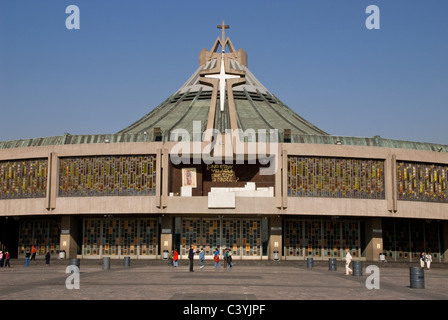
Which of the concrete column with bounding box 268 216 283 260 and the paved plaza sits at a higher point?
the concrete column with bounding box 268 216 283 260

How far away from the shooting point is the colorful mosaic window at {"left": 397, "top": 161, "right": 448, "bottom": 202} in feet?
150

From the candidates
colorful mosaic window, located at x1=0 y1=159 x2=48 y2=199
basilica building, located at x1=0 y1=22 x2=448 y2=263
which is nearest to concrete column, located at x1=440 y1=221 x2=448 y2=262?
basilica building, located at x1=0 y1=22 x2=448 y2=263

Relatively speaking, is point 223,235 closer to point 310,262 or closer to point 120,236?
point 120,236

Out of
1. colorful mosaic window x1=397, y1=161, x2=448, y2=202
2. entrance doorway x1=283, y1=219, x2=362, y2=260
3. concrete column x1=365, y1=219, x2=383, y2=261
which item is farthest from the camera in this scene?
entrance doorway x1=283, y1=219, x2=362, y2=260

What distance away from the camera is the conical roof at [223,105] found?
5228 cm

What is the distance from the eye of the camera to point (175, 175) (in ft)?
152

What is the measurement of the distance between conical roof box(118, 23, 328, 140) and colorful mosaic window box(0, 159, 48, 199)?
Result: 9608 mm

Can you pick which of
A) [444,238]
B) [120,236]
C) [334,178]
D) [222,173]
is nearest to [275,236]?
[334,178]

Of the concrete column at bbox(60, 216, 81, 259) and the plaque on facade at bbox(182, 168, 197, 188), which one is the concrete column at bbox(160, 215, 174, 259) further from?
the concrete column at bbox(60, 216, 81, 259)

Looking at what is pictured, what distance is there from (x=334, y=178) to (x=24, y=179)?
83.3 feet

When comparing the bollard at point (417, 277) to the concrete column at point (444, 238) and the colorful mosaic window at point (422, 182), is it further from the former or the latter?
the concrete column at point (444, 238)

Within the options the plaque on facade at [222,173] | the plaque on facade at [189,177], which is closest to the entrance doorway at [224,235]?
the plaque on facade at [189,177]
